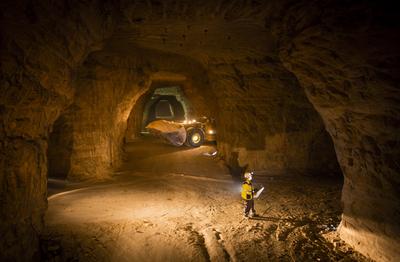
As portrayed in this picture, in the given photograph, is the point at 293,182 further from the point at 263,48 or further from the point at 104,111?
the point at 104,111

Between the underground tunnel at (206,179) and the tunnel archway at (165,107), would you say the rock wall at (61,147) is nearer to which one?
the underground tunnel at (206,179)

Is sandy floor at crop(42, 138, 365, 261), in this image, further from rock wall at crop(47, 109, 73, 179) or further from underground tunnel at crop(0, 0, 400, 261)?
rock wall at crop(47, 109, 73, 179)

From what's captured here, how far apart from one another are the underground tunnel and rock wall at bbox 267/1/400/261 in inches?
0.8

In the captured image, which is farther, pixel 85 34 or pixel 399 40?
pixel 85 34

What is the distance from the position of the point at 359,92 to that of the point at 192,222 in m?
4.33

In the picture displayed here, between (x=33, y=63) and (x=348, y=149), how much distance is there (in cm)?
542

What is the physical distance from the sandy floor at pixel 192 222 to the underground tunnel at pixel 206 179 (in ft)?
0.12

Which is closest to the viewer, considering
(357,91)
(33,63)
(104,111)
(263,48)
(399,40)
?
(399,40)

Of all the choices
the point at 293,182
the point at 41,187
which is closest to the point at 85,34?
the point at 41,187

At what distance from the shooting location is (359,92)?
4.48 m

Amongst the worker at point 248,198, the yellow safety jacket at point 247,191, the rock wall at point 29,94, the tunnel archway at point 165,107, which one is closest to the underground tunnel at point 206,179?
the rock wall at point 29,94

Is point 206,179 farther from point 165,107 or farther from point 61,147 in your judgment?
point 165,107

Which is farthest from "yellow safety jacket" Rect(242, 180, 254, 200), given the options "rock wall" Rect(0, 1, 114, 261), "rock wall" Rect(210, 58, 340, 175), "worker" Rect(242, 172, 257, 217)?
"rock wall" Rect(210, 58, 340, 175)

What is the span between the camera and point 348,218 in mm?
5348
